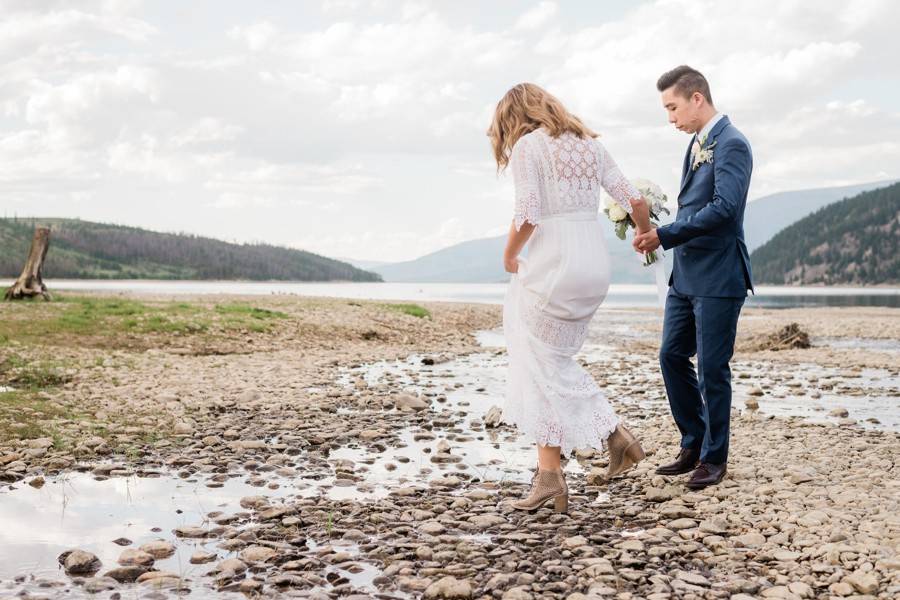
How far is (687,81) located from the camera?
6.21 metres

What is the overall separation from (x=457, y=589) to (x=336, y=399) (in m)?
7.64

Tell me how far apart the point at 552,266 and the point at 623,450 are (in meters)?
1.69

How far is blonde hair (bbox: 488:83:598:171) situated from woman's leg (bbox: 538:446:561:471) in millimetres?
2143

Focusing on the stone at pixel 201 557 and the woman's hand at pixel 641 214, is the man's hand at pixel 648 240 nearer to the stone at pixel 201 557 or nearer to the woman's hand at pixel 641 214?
the woman's hand at pixel 641 214

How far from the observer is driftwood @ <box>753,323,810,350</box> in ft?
79.3

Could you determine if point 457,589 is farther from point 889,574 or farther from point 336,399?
point 336,399

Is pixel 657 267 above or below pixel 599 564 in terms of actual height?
above

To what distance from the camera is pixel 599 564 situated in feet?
15.1

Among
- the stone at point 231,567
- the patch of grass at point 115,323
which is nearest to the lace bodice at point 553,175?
the stone at point 231,567

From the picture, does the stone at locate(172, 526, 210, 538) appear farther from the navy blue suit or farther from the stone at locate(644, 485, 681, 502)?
the navy blue suit

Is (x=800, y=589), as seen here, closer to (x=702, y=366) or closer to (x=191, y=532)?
(x=702, y=366)

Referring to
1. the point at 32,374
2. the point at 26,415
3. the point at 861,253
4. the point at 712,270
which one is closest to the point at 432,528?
the point at 712,270

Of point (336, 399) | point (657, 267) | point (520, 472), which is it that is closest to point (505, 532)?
point (520, 472)

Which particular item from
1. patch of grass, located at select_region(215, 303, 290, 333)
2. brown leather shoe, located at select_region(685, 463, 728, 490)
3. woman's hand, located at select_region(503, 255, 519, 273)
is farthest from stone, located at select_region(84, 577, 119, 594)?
patch of grass, located at select_region(215, 303, 290, 333)
